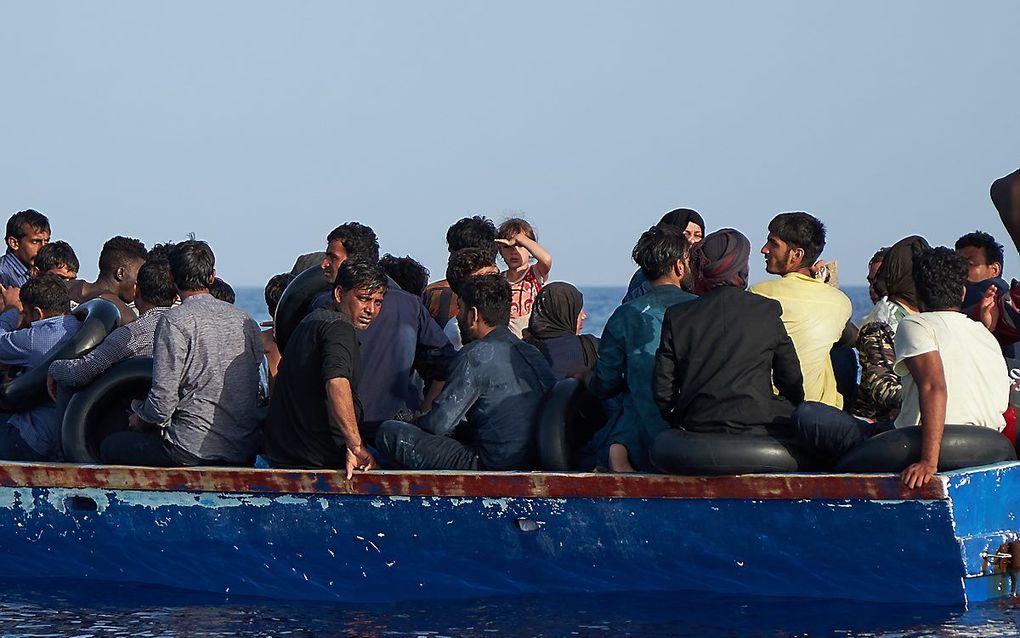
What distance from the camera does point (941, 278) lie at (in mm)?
7031

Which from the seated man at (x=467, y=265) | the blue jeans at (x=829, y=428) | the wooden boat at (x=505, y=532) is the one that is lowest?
the wooden boat at (x=505, y=532)

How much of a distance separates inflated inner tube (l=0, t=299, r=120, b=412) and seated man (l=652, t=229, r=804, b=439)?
3.40m

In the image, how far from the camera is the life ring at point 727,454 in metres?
7.17

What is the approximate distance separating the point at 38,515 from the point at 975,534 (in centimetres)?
519

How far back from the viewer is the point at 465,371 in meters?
7.79

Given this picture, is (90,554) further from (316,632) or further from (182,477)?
(316,632)

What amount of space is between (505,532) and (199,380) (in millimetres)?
1862

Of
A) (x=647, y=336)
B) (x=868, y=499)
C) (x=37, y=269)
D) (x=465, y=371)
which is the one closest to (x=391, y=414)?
(x=465, y=371)

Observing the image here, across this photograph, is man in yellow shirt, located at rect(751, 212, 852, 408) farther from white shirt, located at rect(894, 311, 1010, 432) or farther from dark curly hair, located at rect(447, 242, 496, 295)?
dark curly hair, located at rect(447, 242, 496, 295)

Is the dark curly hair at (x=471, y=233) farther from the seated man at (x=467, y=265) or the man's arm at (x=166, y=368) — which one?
the man's arm at (x=166, y=368)

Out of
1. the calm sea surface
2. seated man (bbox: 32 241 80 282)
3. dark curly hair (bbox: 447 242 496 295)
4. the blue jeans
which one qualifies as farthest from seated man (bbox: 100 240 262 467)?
the blue jeans

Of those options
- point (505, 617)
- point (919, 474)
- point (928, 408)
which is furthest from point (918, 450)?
point (505, 617)

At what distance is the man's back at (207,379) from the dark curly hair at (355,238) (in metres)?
0.96

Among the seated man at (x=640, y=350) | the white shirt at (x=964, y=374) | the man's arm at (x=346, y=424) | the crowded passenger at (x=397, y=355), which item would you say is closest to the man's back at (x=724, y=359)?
the seated man at (x=640, y=350)
